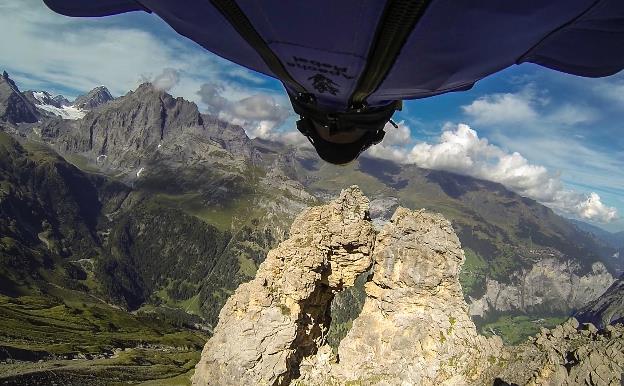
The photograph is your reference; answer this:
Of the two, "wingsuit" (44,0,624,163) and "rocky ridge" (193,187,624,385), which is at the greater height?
"wingsuit" (44,0,624,163)

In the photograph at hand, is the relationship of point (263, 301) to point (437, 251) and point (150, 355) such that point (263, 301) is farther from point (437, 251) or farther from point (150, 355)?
point (150, 355)

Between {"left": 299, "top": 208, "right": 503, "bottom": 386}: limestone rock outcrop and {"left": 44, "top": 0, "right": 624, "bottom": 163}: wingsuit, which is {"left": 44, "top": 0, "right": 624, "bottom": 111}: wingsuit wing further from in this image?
{"left": 299, "top": 208, "right": 503, "bottom": 386}: limestone rock outcrop

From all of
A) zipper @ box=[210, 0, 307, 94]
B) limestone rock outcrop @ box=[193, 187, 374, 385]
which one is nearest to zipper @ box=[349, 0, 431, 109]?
zipper @ box=[210, 0, 307, 94]

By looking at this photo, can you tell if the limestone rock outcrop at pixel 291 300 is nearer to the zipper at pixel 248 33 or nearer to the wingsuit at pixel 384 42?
the wingsuit at pixel 384 42

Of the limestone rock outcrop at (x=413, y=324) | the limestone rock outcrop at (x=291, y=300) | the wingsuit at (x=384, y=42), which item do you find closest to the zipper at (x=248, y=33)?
the wingsuit at (x=384, y=42)

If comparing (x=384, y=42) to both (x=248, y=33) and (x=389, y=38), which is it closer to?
(x=389, y=38)

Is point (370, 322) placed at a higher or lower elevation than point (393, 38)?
lower

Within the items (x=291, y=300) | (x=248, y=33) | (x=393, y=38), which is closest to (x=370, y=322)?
(x=291, y=300)

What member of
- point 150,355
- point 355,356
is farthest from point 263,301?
point 150,355
